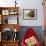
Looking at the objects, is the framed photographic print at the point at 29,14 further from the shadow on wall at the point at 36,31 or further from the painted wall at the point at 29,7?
the shadow on wall at the point at 36,31

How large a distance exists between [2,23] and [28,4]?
124 centimetres

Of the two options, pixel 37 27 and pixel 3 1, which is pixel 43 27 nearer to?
pixel 37 27

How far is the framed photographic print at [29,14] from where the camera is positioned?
6.23 meters

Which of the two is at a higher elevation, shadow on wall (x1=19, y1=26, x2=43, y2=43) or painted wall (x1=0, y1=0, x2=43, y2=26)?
painted wall (x1=0, y1=0, x2=43, y2=26)

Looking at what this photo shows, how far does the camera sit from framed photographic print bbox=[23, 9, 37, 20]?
623cm

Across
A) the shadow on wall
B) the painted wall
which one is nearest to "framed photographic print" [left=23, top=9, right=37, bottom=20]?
Result: the painted wall

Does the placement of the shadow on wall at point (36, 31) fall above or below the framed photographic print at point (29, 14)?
below

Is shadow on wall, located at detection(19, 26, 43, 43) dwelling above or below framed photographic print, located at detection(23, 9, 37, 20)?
below

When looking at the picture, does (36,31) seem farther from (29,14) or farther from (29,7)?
(29,7)

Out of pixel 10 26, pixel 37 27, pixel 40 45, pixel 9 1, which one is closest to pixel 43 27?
pixel 37 27

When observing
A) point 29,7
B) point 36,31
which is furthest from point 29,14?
point 36,31

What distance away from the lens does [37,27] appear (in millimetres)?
6234

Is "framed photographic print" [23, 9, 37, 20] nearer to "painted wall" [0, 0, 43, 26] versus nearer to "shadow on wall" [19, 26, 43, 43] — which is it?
"painted wall" [0, 0, 43, 26]

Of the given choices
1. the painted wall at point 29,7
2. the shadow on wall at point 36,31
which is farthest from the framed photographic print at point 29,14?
the shadow on wall at point 36,31
